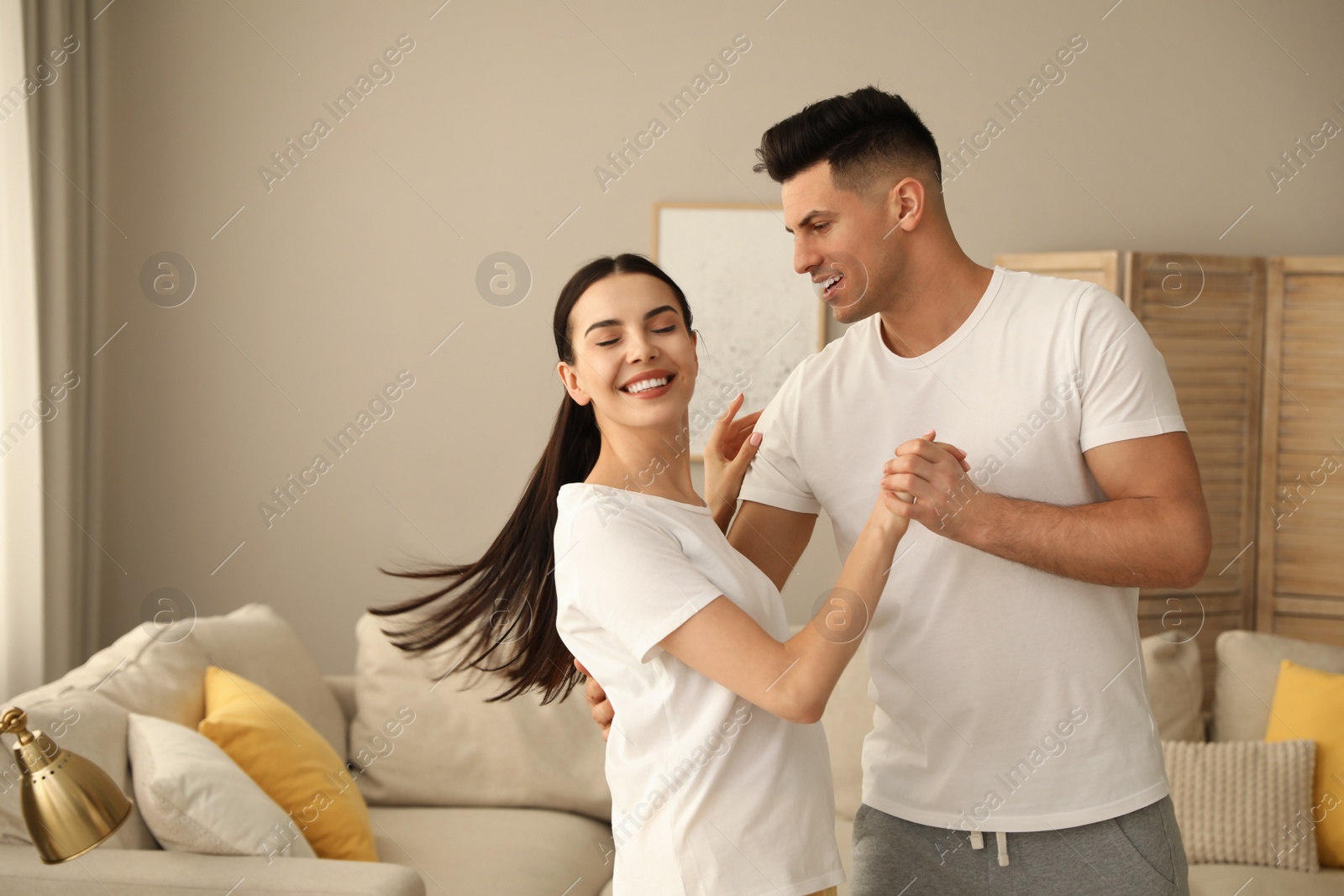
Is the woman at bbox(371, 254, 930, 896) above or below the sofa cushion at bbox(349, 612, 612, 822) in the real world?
above

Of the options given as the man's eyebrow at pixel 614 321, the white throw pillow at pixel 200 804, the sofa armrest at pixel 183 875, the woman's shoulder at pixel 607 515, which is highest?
the man's eyebrow at pixel 614 321

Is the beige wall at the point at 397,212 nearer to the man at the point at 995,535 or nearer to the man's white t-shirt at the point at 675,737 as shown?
the man at the point at 995,535

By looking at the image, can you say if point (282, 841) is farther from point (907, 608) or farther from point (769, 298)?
point (769, 298)

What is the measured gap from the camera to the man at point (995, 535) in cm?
126

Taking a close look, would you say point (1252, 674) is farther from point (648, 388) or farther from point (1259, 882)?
point (648, 388)

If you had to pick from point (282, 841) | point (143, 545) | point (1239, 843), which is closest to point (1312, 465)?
point (1239, 843)

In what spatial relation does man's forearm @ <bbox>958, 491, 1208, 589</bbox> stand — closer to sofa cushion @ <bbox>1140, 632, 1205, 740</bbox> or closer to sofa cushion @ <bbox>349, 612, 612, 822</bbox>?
sofa cushion @ <bbox>1140, 632, 1205, 740</bbox>

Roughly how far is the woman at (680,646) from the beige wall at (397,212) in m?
2.69

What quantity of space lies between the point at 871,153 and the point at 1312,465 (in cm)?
309

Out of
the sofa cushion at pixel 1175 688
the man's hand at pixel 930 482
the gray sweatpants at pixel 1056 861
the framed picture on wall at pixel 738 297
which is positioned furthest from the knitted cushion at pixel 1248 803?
the framed picture on wall at pixel 738 297

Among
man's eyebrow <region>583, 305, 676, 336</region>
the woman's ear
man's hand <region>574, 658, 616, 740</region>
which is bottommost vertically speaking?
man's hand <region>574, 658, 616, 740</region>

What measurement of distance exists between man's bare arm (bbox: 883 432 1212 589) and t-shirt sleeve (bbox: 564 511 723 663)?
12.1 inches

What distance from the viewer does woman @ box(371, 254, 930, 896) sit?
110 centimetres

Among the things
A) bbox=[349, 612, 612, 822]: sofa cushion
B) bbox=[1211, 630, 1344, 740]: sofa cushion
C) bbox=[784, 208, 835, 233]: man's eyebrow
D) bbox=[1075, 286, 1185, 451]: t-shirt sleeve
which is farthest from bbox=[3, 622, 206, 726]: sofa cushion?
bbox=[1211, 630, 1344, 740]: sofa cushion
